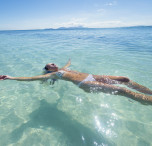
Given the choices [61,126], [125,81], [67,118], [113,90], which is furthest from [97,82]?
[61,126]

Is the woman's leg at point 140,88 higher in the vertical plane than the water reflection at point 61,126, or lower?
higher

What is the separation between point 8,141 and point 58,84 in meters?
2.87

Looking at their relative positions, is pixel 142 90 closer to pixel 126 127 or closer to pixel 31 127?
pixel 126 127

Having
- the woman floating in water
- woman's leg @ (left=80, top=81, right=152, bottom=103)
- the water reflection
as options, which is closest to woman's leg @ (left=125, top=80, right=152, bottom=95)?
the woman floating in water

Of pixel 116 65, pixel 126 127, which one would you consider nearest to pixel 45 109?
pixel 126 127

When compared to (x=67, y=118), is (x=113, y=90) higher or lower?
higher

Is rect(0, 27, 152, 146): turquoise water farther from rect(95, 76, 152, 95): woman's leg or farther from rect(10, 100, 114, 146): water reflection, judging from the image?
rect(95, 76, 152, 95): woman's leg

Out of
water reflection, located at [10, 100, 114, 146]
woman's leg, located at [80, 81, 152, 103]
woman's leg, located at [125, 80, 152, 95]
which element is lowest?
water reflection, located at [10, 100, 114, 146]

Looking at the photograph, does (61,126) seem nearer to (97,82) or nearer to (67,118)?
(67,118)

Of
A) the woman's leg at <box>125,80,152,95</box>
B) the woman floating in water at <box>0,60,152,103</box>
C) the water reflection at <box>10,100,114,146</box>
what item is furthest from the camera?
the woman's leg at <box>125,80,152,95</box>

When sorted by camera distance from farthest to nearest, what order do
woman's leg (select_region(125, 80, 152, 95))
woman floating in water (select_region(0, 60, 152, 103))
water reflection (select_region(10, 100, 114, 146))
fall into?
1. woman's leg (select_region(125, 80, 152, 95))
2. woman floating in water (select_region(0, 60, 152, 103))
3. water reflection (select_region(10, 100, 114, 146))

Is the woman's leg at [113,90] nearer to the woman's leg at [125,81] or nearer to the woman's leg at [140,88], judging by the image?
the woman's leg at [125,81]

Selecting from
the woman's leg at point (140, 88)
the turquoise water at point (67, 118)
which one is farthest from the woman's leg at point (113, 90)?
the woman's leg at point (140, 88)

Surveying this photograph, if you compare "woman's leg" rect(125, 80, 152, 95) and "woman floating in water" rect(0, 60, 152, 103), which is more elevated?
"woman floating in water" rect(0, 60, 152, 103)
